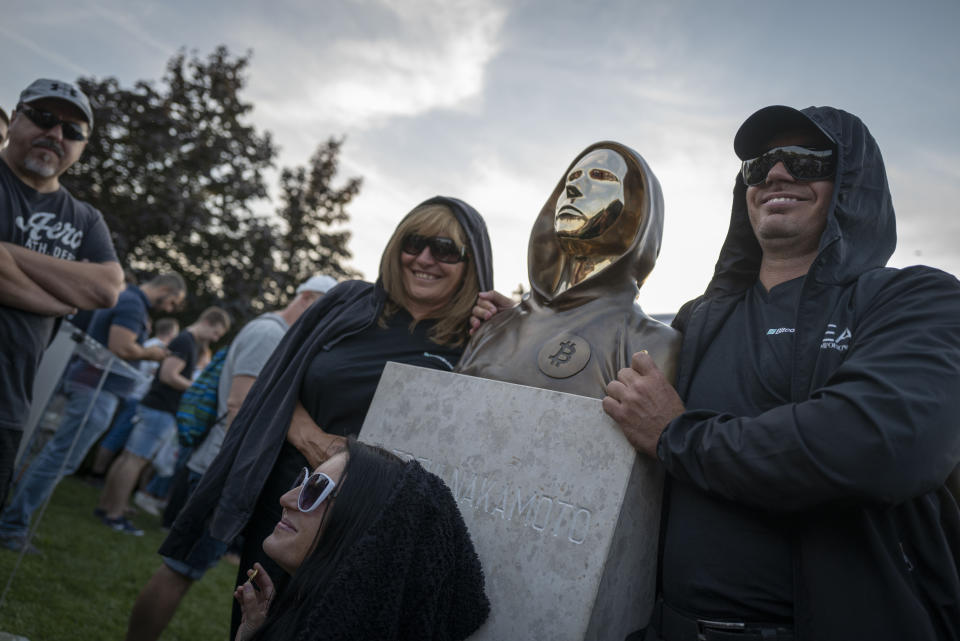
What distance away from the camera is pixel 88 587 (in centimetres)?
446

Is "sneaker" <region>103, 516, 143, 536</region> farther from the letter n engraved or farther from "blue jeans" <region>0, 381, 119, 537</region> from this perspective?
the letter n engraved

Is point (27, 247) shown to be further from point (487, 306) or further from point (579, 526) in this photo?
point (579, 526)

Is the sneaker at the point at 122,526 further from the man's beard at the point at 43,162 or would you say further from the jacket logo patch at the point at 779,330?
the jacket logo patch at the point at 779,330

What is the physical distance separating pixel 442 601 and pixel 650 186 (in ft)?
5.24

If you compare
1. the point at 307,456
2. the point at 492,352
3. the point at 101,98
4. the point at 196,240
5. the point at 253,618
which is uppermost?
the point at 101,98

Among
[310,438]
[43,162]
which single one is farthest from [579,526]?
[43,162]

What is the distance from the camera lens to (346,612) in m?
1.66

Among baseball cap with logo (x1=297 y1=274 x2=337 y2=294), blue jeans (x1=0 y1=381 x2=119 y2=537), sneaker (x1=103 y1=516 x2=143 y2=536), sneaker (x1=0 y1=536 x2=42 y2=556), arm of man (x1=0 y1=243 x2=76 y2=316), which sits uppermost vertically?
baseball cap with logo (x1=297 y1=274 x2=337 y2=294)

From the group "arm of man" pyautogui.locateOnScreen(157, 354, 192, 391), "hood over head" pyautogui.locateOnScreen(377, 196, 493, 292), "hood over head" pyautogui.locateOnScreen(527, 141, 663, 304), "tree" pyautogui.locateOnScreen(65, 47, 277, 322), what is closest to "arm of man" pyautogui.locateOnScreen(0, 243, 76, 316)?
"hood over head" pyautogui.locateOnScreen(377, 196, 493, 292)

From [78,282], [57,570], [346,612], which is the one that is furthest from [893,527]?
[57,570]

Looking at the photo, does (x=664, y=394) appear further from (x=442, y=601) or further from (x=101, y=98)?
(x=101, y=98)

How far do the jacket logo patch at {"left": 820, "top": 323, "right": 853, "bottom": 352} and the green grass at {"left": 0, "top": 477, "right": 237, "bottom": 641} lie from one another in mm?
3796

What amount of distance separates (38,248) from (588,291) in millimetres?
2454

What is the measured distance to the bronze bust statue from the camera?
7.71 feet
